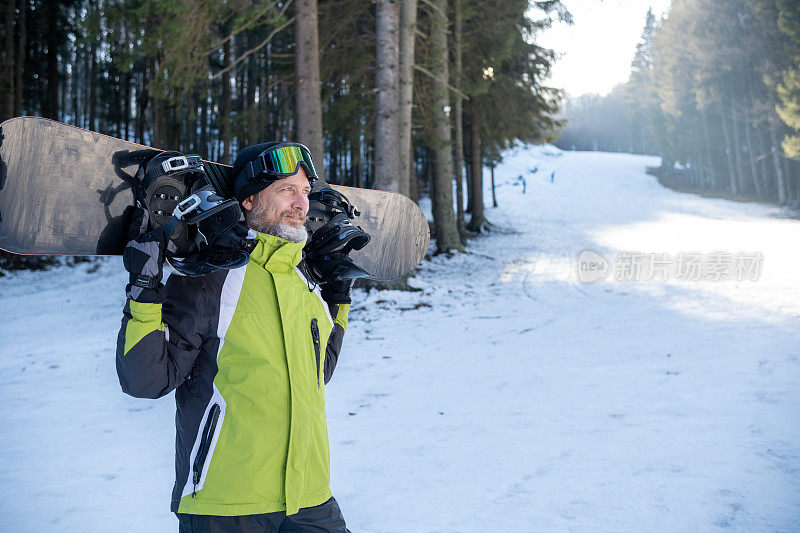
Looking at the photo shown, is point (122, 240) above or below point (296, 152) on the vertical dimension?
below

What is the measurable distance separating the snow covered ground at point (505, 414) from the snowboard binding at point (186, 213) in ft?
6.48

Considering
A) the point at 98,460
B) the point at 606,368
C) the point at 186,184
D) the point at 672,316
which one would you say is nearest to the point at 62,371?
the point at 98,460

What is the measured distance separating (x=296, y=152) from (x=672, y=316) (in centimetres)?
698

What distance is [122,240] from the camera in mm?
2275

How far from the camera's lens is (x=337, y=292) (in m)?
2.36

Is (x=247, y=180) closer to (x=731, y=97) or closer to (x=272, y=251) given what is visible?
(x=272, y=251)

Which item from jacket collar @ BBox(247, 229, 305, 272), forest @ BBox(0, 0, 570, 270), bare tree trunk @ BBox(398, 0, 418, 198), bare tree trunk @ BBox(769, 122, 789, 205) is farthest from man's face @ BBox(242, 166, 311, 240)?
bare tree trunk @ BBox(769, 122, 789, 205)

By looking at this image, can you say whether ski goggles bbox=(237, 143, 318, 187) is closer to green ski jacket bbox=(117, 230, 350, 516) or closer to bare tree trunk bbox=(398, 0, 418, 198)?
green ski jacket bbox=(117, 230, 350, 516)

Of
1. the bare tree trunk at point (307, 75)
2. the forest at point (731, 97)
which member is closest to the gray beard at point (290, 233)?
the bare tree trunk at point (307, 75)

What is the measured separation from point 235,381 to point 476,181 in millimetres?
20098

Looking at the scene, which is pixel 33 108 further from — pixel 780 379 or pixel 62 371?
pixel 780 379

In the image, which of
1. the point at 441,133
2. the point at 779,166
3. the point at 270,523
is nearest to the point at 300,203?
the point at 270,523

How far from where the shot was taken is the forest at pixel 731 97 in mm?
25675

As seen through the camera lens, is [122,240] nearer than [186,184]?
No
